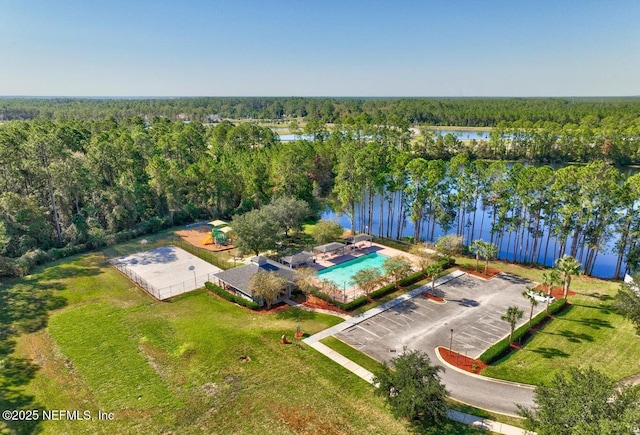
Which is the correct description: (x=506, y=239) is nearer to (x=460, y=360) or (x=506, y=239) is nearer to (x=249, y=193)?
(x=460, y=360)

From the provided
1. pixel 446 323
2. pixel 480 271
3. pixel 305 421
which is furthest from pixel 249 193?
pixel 305 421

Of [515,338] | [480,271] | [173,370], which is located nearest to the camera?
[173,370]

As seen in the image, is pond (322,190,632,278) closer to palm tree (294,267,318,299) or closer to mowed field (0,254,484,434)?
palm tree (294,267,318,299)

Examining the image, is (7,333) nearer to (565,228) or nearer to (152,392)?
(152,392)

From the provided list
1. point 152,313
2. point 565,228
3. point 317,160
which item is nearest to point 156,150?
point 317,160

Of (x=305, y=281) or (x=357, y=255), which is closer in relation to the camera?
(x=305, y=281)

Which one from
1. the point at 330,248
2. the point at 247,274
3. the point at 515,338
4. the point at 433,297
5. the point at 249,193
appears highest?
the point at 249,193

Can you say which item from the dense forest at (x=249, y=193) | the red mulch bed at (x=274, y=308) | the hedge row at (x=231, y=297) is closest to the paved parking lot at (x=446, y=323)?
the red mulch bed at (x=274, y=308)
